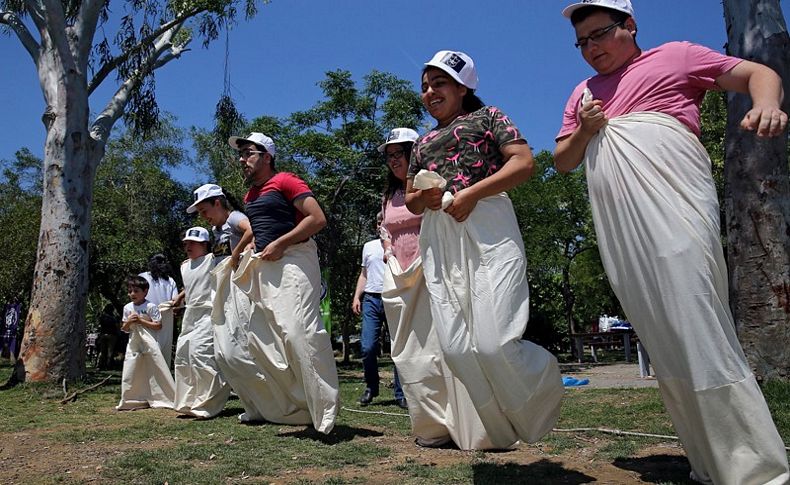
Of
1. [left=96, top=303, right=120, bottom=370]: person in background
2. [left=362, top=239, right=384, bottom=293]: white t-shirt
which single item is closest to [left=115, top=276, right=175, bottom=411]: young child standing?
[left=362, top=239, right=384, bottom=293]: white t-shirt

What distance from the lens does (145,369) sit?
308 inches

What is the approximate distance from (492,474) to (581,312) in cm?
4035

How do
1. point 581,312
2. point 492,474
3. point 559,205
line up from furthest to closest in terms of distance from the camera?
1. point 581,312
2. point 559,205
3. point 492,474

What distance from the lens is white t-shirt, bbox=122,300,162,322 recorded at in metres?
8.01

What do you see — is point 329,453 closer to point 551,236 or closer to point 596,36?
point 596,36

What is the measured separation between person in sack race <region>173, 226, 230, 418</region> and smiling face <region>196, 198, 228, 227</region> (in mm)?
492

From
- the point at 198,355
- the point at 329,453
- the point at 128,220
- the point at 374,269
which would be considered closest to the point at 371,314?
the point at 374,269

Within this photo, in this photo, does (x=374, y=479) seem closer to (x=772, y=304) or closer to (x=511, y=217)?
(x=511, y=217)

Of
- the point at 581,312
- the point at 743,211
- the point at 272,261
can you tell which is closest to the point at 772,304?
the point at 743,211

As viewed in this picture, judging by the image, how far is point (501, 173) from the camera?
11.9 ft

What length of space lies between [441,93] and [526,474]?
6.56 ft

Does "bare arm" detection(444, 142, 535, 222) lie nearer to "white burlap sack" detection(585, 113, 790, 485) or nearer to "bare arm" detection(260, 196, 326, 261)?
"white burlap sack" detection(585, 113, 790, 485)

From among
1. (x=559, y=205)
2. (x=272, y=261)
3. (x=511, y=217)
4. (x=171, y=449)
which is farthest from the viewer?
(x=559, y=205)

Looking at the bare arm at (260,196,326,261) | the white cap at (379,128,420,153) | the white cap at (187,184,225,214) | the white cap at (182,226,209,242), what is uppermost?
the white cap at (187,184,225,214)
